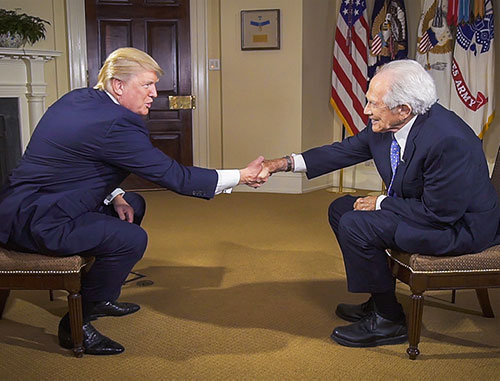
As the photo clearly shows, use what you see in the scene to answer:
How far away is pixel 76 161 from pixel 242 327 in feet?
3.29

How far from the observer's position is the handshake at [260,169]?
2.70 metres

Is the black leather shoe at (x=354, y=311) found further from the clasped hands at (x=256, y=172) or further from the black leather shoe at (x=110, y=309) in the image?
the black leather shoe at (x=110, y=309)

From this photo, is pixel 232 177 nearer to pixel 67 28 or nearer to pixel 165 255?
pixel 165 255

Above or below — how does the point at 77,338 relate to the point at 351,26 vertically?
below

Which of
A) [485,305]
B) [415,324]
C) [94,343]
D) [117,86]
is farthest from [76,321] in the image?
[485,305]

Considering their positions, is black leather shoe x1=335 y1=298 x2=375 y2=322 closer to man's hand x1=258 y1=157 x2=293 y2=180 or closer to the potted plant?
man's hand x1=258 y1=157 x2=293 y2=180

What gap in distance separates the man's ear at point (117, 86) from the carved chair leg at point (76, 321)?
80cm

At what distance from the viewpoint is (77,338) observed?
2.33m

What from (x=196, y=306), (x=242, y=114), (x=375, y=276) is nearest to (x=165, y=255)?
(x=196, y=306)

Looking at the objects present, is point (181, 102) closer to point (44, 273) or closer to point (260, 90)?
point (260, 90)

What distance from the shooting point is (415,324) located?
7.59 feet

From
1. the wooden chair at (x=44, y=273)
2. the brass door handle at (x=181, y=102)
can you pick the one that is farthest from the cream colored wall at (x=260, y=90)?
the wooden chair at (x=44, y=273)

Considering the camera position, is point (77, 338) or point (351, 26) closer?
point (77, 338)

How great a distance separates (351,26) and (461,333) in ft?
12.9
